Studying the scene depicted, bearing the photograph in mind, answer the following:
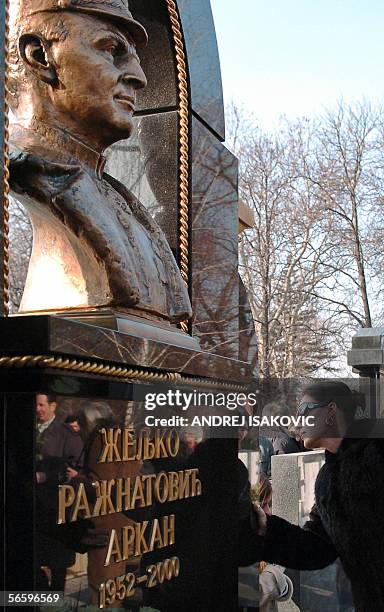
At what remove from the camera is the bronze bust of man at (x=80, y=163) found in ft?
9.95

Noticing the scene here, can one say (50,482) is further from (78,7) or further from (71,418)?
(78,7)

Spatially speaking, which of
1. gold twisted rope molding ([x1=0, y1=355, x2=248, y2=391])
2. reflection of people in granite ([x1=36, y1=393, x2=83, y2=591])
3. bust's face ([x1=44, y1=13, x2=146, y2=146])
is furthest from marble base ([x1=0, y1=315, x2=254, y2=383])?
bust's face ([x1=44, y1=13, x2=146, y2=146])

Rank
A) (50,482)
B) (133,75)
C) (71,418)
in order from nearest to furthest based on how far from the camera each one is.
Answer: (50,482)
(71,418)
(133,75)

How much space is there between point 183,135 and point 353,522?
7.82 feet

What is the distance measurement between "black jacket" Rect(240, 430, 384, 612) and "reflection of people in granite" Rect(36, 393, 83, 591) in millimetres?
2198

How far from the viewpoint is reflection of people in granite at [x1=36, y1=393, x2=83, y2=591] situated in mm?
2178

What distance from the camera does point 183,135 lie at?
4715 millimetres

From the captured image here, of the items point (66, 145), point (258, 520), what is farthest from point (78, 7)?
point (258, 520)

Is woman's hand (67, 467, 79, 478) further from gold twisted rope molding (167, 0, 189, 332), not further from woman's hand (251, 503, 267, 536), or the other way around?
gold twisted rope molding (167, 0, 189, 332)

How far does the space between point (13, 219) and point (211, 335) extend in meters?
1.34

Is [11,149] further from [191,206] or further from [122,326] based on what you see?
[191,206]

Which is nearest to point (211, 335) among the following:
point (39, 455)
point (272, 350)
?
point (39, 455)

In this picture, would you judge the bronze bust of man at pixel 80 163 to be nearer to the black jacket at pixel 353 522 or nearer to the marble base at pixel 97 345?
the marble base at pixel 97 345

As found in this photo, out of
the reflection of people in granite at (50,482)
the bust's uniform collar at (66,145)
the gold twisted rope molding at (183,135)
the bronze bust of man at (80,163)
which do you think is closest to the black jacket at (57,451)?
the reflection of people in granite at (50,482)
